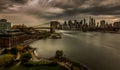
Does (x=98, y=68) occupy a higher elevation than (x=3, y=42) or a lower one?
lower

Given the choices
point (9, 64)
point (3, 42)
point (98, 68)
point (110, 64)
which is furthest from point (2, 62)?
point (3, 42)

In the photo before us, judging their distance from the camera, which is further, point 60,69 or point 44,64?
point 44,64

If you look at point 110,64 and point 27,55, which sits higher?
point 27,55

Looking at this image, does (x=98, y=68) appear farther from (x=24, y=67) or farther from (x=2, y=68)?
(x=2, y=68)

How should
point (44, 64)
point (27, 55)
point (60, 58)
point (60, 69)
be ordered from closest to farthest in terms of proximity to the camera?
point (60, 69)
point (44, 64)
point (27, 55)
point (60, 58)

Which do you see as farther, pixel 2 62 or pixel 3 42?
pixel 3 42

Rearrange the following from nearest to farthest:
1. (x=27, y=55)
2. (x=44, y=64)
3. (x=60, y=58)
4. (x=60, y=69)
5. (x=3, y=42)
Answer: (x=60, y=69) → (x=44, y=64) → (x=27, y=55) → (x=60, y=58) → (x=3, y=42)

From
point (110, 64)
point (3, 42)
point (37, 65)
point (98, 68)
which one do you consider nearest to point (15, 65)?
point (37, 65)

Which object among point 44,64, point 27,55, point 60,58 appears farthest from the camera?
point 60,58

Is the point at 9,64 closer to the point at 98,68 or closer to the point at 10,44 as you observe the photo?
the point at 98,68
